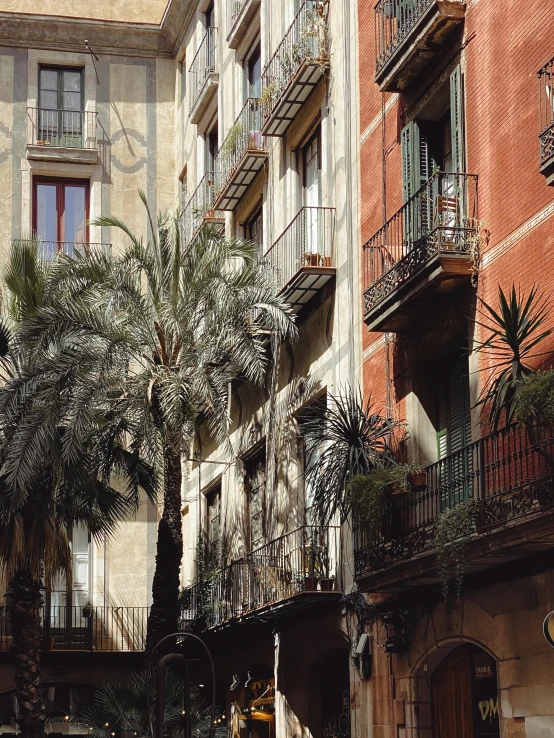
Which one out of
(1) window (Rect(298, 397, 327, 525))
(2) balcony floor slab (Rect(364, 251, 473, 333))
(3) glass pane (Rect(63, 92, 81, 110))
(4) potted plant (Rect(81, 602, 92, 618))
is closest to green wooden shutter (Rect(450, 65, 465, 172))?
(2) balcony floor slab (Rect(364, 251, 473, 333))

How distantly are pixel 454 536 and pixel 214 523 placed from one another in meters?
16.0

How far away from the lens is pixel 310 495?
2405 centimetres

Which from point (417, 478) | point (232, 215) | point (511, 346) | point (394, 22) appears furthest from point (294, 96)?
point (511, 346)

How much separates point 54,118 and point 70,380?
49.5ft

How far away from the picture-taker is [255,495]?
27.8 meters

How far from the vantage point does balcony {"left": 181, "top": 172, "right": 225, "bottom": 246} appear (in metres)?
31.1

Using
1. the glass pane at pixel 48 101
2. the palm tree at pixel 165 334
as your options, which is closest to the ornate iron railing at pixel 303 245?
the palm tree at pixel 165 334

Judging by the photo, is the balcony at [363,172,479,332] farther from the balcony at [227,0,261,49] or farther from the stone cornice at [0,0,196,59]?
the stone cornice at [0,0,196,59]

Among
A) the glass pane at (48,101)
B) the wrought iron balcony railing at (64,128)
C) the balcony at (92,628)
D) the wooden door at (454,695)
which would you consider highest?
the glass pane at (48,101)

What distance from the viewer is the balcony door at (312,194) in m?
23.6

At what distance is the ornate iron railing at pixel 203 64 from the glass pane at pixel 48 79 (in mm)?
4604

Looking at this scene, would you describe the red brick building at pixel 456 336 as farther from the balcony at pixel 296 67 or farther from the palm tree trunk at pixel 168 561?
the palm tree trunk at pixel 168 561

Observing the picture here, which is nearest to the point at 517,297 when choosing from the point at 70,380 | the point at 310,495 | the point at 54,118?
the point at 310,495

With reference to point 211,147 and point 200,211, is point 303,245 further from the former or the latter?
point 211,147
